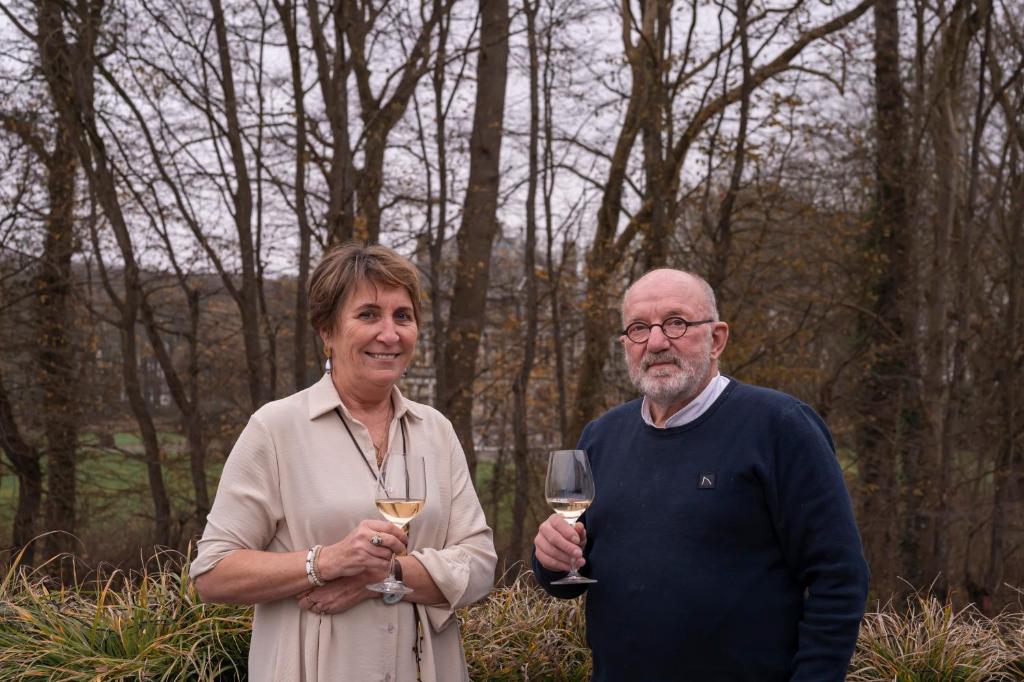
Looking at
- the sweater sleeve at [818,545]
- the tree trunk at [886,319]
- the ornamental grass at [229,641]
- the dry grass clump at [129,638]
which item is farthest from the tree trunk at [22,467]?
the sweater sleeve at [818,545]

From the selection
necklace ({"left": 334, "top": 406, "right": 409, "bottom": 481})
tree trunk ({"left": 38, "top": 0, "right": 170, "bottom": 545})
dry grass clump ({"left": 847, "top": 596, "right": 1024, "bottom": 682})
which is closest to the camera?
necklace ({"left": 334, "top": 406, "right": 409, "bottom": 481})

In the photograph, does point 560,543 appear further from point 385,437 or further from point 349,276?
A: point 349,276

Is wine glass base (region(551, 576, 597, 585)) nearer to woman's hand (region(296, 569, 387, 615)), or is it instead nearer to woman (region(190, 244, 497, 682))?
woman (region(190, 244, 497, 682))

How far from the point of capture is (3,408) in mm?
11609

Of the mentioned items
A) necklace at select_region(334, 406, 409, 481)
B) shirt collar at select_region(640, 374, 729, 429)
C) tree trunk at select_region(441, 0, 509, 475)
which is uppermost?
tree trunk at select_region(441, 0, 509, 475)

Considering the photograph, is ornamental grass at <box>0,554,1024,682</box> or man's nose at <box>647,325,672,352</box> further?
ornamental grass at <box>0,554,1024,682</box>

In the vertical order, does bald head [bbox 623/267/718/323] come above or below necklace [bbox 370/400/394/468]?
above

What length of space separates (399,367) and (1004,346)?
916 centimetres

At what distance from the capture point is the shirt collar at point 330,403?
3016mm

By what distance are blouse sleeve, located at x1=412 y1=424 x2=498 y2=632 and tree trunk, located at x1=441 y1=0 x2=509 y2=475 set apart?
29.7 ft

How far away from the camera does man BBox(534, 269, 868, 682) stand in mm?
2717

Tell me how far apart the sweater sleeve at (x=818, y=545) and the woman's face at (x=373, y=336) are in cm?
112

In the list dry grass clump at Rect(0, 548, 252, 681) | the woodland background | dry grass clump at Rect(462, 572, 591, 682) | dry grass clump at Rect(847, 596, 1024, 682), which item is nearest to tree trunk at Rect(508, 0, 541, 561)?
the woodland background

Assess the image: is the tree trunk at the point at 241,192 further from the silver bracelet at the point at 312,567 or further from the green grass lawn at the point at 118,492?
the silver bracelet at the point at 312,567
